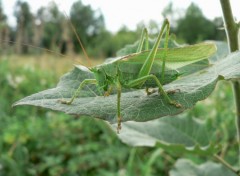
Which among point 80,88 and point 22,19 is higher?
point 22,19

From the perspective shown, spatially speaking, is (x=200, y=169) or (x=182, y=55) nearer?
(x=182, y=55)

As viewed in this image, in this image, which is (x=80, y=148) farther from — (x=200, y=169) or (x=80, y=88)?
(x=80, y=88)

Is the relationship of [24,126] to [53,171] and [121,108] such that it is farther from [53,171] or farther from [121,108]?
[121,108]

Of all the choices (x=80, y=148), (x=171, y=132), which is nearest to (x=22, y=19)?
(x=80, y=148)

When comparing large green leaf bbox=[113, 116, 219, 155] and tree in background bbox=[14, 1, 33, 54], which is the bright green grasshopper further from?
tree in background bbox=[14, 1, 33, 54]

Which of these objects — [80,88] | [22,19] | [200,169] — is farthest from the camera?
[22,19]

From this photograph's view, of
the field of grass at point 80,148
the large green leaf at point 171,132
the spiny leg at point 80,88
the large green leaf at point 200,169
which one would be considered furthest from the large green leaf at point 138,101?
the field of grass at point 80,148
